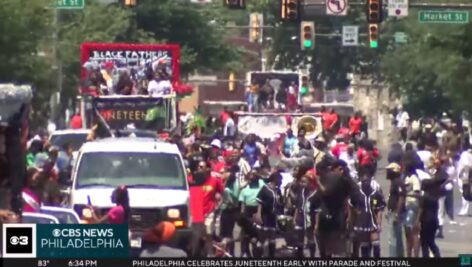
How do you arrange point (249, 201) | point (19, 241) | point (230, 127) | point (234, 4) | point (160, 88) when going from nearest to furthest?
point (19, 241), point (249, 201), point (160, 88), point (234, 4), point (230, 127)

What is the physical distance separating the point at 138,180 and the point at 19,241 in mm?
9110

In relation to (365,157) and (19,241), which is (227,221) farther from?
(19,241)

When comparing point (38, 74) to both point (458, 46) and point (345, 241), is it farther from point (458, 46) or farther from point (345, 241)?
point (345, 241)

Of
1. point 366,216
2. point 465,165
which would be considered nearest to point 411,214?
point 366,216

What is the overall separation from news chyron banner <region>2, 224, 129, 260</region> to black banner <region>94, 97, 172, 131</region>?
62.7 ft

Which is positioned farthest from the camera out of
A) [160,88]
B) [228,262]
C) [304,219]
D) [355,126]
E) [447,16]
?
[355,126]

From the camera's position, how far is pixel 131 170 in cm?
2323

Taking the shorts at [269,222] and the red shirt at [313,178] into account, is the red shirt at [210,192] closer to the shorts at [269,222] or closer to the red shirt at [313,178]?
the shorts at [269,222]

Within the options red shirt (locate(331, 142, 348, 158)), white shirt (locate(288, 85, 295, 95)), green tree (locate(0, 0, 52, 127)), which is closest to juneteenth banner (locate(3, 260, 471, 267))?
red shirt (locate(331, 142, 348, 158))

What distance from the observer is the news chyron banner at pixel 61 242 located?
46.0 ft

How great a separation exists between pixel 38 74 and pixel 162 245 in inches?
1029

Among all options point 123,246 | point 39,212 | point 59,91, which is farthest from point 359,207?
point 59,91

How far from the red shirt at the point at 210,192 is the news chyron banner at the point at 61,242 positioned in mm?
8719

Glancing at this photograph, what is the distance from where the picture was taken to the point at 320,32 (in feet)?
275
